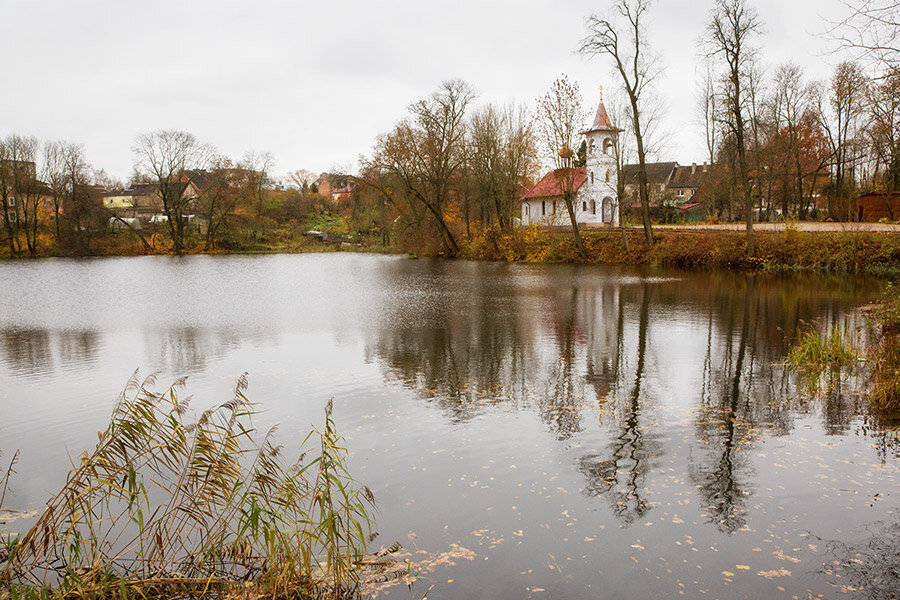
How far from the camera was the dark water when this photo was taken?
5.16m

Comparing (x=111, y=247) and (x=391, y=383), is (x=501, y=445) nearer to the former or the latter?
(x=391, y=383)

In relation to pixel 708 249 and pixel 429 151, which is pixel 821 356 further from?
pixel 429 151

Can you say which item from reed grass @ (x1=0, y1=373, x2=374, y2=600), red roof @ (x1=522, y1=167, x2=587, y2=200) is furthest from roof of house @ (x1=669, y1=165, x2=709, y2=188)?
reed grass @ (x1=0, y1=373, x2=374, y2=600)

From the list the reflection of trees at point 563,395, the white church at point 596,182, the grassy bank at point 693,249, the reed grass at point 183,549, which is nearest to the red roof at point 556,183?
the white church at point 596,182

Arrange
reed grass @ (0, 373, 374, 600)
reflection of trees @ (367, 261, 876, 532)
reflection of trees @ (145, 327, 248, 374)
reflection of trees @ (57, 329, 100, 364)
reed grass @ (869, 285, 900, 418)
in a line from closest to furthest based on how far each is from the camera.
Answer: reed grass @ (0, 373, 374, 600), reflection of trees @ (367, 261, 876, 532), reed grass @ (869, 285, 900, 418), reflection of trees @ (145, 327, 248, 374), reflection of trees @ (57, 329, 100, 364)

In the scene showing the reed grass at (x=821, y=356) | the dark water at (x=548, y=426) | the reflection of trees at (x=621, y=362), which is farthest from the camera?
the reed grass at (x=821, y=356)

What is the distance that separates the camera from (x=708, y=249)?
36.7m

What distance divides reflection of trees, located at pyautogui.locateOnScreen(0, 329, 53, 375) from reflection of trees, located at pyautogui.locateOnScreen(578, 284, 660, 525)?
11112 millimetres

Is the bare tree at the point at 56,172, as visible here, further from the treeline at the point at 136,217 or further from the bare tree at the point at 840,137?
the bare tree at the point at 840,137

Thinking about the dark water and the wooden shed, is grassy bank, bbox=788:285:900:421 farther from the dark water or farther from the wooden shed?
the wooden shed

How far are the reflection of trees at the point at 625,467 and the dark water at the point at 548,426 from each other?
0.04 m

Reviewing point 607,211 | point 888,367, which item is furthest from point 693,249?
point 888,367

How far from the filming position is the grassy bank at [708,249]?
30328mm

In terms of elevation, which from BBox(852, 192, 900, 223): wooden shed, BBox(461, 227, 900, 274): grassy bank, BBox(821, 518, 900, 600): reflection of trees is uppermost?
BBox(852, 192, 900, 223): wooden shed
